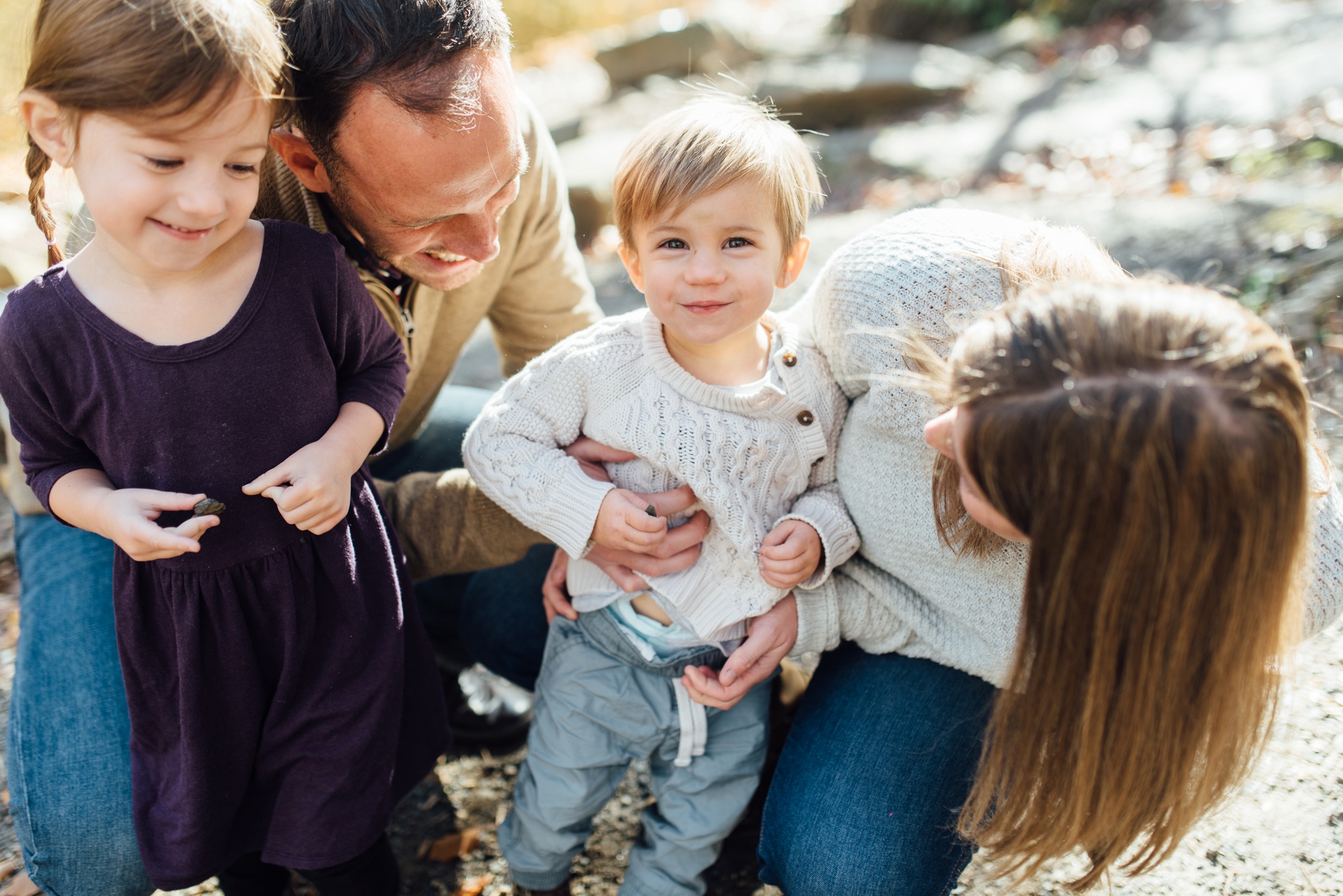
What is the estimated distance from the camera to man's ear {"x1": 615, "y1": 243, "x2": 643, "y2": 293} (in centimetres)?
179

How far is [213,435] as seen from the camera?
149 centimetres

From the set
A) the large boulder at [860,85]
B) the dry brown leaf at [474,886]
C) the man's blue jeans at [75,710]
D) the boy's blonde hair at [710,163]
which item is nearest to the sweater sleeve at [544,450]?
the boy's blonde hair at [710,163]

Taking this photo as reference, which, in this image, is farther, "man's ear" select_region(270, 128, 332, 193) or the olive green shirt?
the olive green shirt

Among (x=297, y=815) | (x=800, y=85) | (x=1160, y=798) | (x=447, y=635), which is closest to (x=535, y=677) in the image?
(x=447, y=635)

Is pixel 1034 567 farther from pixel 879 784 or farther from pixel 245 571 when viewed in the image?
pixel 245 571

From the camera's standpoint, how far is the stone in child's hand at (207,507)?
4.69ft

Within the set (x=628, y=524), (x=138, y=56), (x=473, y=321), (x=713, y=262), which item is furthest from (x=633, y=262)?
(x=138, y=56)

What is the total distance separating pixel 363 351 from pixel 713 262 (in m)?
0.62

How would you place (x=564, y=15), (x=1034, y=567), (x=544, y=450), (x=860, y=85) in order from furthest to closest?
(x=564, y=15) < (x=860, y=85) < (x=544, y=450) < (x=1034, y=567)

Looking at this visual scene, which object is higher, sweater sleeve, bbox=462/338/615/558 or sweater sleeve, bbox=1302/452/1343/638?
sweater sleeve, bbox=1302/452/1343/638

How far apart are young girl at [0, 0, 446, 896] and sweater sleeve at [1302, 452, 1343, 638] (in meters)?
1.56

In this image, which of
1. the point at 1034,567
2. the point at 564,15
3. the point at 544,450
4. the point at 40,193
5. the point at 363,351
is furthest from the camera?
the point at 564,15

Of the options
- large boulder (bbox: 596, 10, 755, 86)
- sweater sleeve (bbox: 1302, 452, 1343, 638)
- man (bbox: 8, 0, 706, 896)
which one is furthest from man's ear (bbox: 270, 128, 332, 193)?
large boulder (bbox: 596, 10, 755, 86)

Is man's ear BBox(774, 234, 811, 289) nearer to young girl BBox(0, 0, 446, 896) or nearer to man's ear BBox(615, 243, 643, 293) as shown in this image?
man's ear BBox(615, 243, 643, 293)
